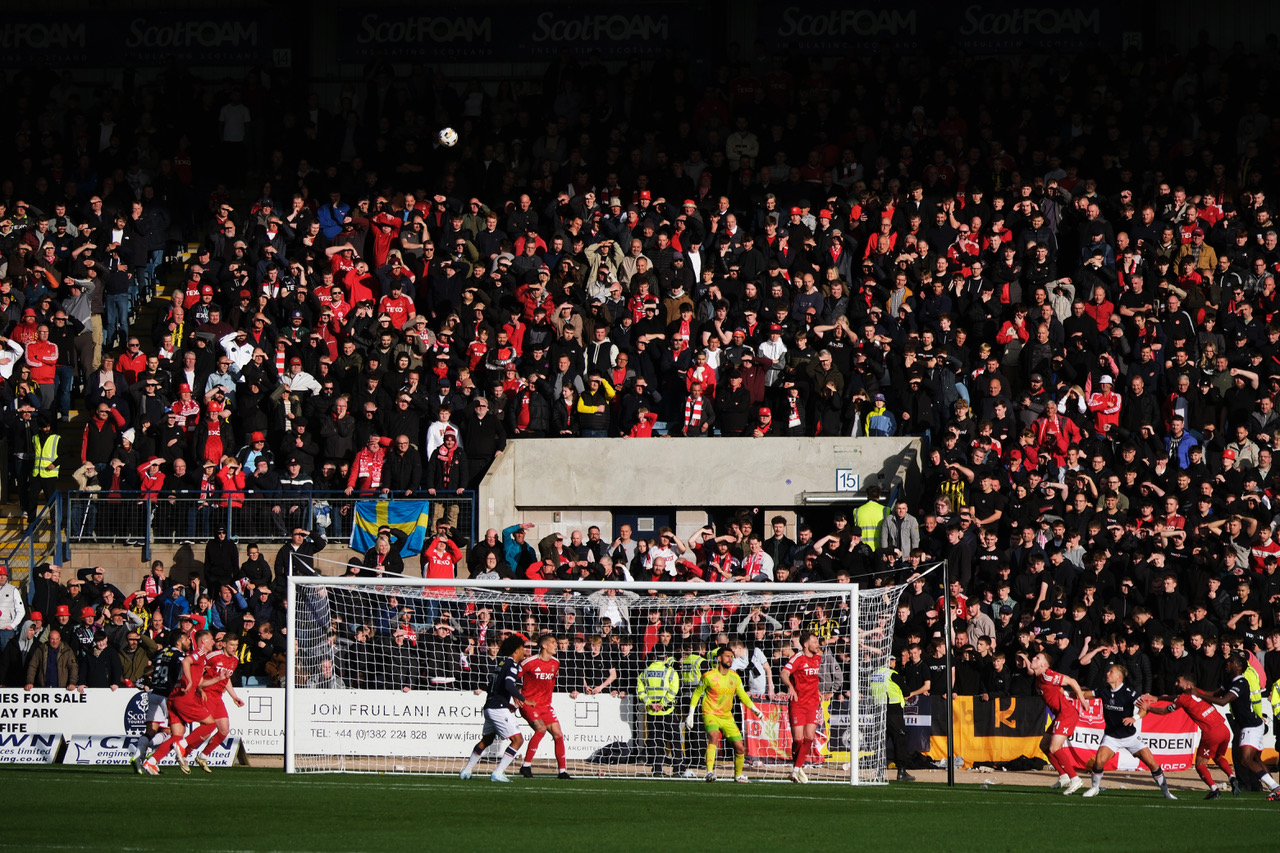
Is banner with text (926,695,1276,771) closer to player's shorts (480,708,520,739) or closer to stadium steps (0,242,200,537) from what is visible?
player's shorts (480,708,520,739)

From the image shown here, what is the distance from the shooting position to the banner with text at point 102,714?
63.1ft

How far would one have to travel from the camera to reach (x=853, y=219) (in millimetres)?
26422

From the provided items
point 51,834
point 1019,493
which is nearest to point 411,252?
point 1019,493

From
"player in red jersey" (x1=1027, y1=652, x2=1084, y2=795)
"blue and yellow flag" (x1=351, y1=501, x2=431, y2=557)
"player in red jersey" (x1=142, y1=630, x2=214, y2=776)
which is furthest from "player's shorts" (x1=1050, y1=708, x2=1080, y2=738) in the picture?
"blue and yellow flag" (x1=351, y1=501, x2=431, y2=557)

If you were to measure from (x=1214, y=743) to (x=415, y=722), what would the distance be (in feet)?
27.6

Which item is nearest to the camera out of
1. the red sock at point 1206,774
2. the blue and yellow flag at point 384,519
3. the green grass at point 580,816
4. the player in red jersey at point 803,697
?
the green grass at point 580,816

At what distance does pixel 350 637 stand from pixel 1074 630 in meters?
8.24

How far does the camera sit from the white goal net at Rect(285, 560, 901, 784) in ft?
61.6

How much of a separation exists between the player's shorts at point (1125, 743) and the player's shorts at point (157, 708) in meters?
9.79

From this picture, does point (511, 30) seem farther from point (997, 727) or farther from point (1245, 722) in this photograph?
point (1245, 722)

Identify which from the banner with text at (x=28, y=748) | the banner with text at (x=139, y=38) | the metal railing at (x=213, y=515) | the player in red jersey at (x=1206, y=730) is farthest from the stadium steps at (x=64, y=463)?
the player in red jersey at (x=1206, y=730)

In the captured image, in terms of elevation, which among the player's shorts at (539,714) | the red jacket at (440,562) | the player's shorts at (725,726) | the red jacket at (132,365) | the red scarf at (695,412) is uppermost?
the red jacket at (132,365)

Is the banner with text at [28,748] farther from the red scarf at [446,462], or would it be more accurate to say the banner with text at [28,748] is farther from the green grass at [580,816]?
the red scarf at [446,462]

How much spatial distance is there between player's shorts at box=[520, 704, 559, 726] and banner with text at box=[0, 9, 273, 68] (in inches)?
760
